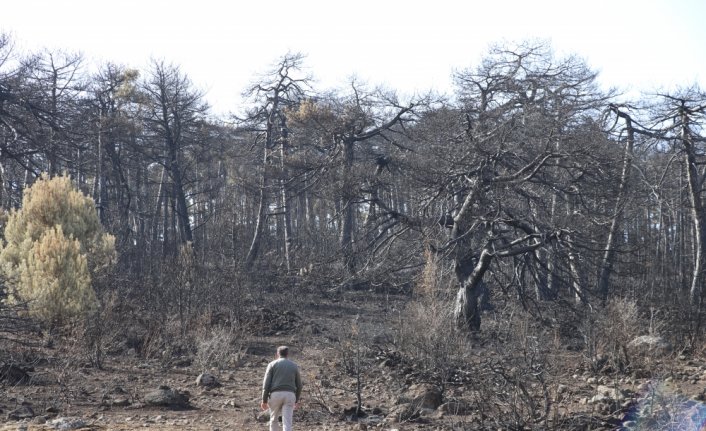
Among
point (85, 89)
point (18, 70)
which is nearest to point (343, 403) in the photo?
point (18, 70)

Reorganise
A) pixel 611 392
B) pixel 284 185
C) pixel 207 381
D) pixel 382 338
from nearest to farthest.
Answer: pixel 611 392 → pixel 207 381 → pixel 382 338 → pixel 284 185

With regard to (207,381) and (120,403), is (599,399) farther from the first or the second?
(120,403)

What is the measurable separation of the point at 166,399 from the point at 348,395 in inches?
116

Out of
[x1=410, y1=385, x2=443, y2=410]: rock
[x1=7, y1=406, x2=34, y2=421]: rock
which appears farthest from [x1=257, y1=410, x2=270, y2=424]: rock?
[x1=7, y1=406, x2=34, y2=421]: rock

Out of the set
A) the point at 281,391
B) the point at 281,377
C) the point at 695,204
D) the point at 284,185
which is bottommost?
the point at 281,391

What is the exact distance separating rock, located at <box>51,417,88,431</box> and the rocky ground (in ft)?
0.04

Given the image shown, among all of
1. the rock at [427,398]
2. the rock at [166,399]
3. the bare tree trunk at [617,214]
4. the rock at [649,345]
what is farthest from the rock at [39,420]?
the bare tree trunk at [617,214]

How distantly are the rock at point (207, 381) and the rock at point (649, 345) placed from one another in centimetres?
762

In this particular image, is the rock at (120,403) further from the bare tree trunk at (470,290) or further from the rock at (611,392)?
the bare tree trunk at (470,290)

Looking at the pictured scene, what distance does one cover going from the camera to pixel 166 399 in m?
11.0

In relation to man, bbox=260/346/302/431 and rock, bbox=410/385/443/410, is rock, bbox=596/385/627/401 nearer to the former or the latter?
rock, bbox=410/385/443/410

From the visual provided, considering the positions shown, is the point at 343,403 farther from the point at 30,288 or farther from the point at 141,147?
the point at 141,147

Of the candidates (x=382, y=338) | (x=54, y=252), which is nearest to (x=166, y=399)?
(x=382, y=338)

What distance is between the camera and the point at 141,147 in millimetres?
32406
